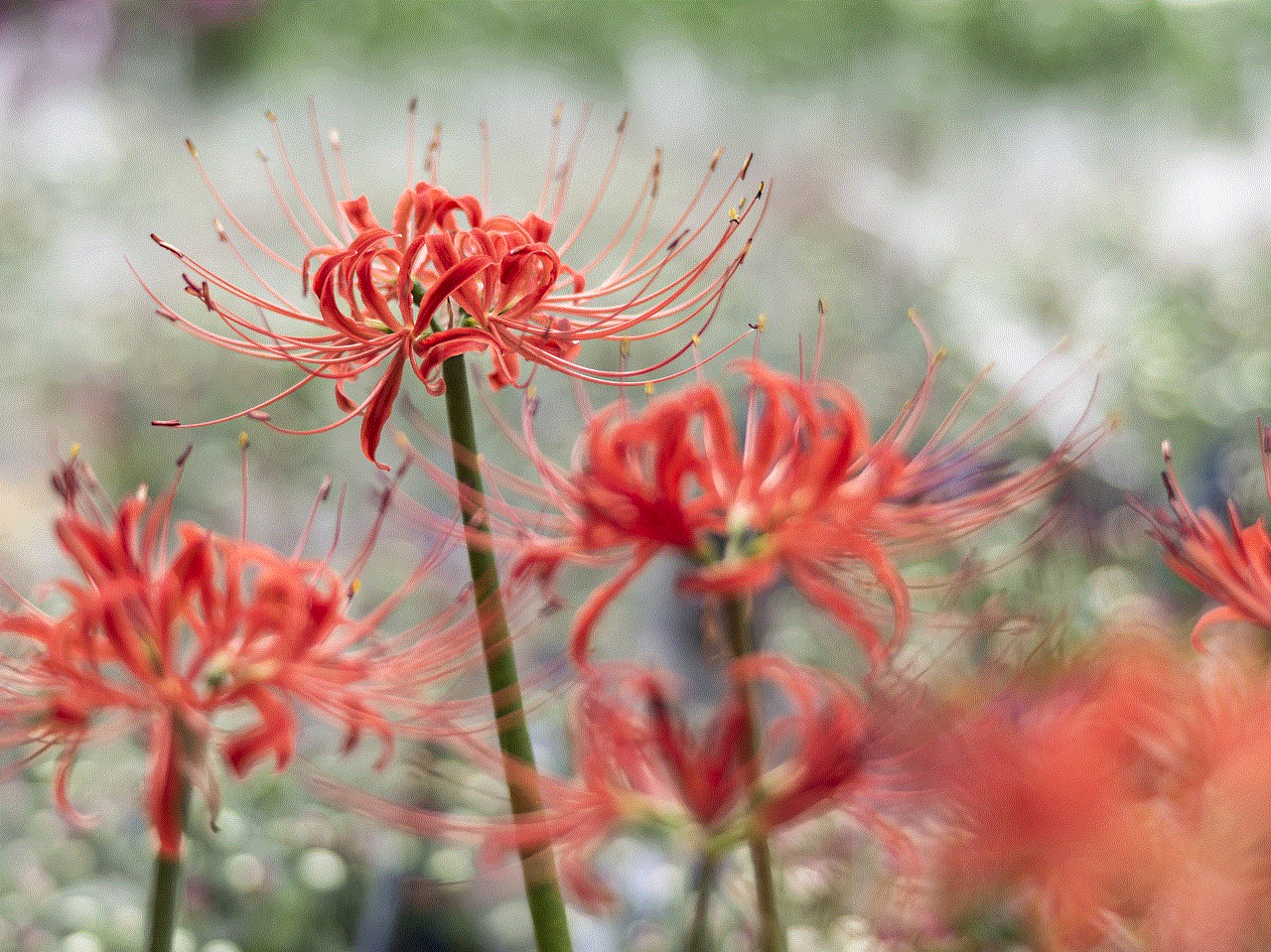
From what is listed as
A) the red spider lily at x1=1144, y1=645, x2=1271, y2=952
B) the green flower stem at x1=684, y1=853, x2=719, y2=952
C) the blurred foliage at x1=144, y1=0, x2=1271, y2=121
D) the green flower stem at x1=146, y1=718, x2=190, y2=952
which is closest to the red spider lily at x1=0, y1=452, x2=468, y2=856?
the green flower stem at x1=146, y1=718, x2=190, y2=952

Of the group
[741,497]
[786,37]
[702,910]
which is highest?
[786,37]

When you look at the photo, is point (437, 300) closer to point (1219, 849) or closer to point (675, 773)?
point (675, 773)

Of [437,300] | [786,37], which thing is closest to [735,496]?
[437,300]

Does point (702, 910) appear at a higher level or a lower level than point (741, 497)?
lower

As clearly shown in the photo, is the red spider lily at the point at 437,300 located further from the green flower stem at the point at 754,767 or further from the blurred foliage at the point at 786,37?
the blurred foliage at the point at 786,37

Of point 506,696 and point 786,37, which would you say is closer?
point 506,696

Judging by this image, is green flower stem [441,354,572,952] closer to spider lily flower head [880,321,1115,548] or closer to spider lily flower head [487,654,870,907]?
spider lily flower head [487,654,870,907]
